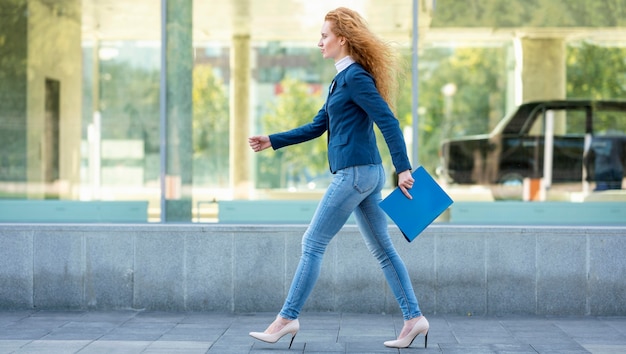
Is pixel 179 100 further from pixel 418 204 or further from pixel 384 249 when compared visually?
pixel 418 204

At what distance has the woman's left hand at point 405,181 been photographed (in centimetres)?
569

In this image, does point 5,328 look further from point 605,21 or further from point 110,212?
point 605,21

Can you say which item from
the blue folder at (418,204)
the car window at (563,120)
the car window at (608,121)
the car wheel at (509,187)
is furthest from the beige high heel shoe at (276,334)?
the car window at (608,121)

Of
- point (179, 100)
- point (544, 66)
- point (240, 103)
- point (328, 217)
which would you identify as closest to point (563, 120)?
point (544, 66)

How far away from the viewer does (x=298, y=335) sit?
21.6 ft

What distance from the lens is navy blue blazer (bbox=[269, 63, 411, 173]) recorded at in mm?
5629

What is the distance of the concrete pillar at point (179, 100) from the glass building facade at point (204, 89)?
0.4 inches

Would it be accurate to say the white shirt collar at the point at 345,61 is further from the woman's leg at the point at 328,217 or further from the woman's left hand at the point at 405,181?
the woman's left hand at the point at 405,181


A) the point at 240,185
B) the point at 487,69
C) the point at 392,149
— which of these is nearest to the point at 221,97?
the point at 240,185

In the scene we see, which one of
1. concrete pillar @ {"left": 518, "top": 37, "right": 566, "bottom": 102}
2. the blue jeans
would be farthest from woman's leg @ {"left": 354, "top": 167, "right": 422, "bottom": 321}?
concrete pillar @ {"left": 518, "top": 37, "right": 566, "bottom": 102}

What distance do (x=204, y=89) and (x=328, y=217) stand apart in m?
3.08

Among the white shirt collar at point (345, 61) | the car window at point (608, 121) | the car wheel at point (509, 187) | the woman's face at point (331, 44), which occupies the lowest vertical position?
the car wheel at point (509, 187)

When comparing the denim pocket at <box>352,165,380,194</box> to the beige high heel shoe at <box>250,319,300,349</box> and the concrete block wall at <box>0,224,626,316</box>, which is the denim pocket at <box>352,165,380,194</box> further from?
the concrete block wall at <box>0,224,626,316</box>

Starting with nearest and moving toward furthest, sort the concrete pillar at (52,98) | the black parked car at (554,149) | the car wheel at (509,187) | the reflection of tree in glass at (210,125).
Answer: the reflection of tree in glass at (210,125), the concrete pillar at (52,98), the car wheel at (509,187), the black parked car at (554,149)
